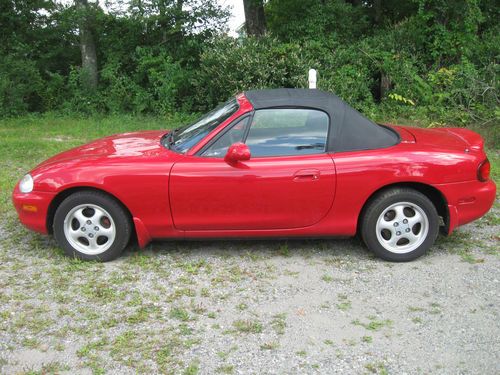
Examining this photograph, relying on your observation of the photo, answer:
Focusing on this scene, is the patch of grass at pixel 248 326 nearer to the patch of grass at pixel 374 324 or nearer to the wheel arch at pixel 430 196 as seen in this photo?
the patch of grass at pixel 374 324

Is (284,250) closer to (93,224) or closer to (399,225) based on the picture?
(399,225)

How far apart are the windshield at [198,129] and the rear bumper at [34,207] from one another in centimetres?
118

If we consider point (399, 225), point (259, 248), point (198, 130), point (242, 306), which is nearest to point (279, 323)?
point (242, 306)

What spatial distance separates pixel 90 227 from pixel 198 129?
1304mm

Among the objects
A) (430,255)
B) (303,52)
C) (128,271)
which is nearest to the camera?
(128,271)

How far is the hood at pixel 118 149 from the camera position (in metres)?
4.92

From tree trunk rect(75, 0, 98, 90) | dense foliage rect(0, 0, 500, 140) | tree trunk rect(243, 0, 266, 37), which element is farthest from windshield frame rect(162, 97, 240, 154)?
tree trunk rect(243, 0, 266, 37)

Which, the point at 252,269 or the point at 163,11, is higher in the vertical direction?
the point at 163,11

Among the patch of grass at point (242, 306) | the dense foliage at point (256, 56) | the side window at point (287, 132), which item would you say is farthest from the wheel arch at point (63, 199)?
the dense foliage at point (256, 56)

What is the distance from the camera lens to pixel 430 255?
16.4ft

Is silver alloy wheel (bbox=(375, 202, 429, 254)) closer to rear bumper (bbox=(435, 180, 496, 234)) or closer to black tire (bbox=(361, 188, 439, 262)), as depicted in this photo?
black tire (bbox=(361, 188, 439, 262))

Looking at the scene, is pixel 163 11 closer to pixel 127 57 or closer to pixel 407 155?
pixel 127 57

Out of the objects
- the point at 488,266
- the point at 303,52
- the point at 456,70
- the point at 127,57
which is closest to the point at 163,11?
the point at 127,57

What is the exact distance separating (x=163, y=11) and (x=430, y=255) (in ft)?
34.0
